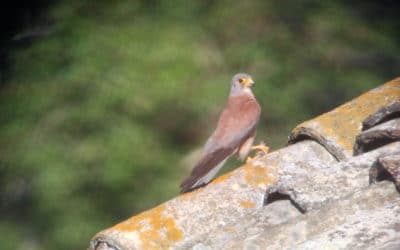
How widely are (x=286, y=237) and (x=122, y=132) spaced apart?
20.7 ft

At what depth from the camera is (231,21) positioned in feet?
35.2

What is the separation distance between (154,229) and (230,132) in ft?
5.61

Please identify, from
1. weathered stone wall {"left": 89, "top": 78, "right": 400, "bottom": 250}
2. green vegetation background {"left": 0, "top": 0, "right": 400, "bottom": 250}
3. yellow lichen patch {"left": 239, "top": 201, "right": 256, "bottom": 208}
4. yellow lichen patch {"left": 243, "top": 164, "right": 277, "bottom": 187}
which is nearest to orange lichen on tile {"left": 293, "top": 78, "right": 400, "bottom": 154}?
weathered stone wall {"left": 89, "top": 78, "right": 400, "bottom": 250}

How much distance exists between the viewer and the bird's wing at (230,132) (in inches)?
202

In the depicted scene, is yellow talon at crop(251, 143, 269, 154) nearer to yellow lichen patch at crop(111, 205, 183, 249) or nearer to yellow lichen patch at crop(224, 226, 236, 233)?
yellow lichen patch at crop(111, 205, 183, 249)

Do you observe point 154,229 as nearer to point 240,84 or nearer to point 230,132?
point 230,132

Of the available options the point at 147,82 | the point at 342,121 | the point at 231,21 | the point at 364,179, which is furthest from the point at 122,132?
the point at 364,179

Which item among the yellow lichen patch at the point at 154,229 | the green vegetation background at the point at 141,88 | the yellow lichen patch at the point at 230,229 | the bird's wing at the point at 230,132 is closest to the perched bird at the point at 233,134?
the bird's wing at the point at 230,132

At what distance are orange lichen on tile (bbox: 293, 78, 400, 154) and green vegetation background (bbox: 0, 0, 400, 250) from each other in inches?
150

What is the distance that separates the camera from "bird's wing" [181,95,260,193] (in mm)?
5133

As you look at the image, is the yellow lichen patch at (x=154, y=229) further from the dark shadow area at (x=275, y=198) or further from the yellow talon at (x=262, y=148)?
the yellow talon at (x=262, y=148)

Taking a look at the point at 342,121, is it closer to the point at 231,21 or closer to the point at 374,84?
the point at 374,84

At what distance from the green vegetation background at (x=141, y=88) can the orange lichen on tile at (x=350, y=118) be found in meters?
3.80

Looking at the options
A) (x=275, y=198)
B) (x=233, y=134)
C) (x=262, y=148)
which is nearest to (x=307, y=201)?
(x=275, y=198)
